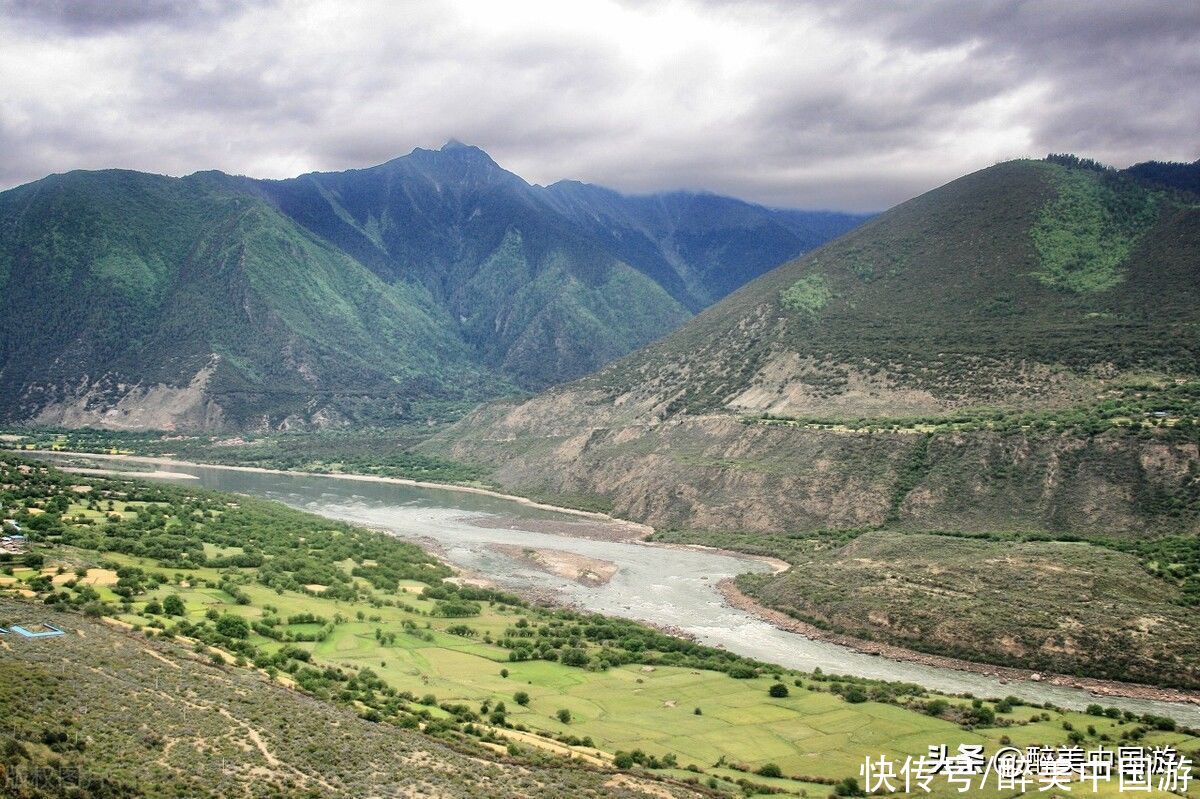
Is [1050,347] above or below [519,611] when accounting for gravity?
above

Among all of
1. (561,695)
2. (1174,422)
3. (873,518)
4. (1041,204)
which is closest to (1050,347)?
(1174,422)

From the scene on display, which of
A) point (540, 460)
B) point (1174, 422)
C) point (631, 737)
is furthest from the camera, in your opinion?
point (540, 460)

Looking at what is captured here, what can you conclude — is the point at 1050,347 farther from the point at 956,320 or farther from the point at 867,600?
the point at 867,600

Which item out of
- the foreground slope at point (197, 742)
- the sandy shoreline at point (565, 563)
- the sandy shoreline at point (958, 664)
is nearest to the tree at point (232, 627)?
the foreground slope at point (197, 742)

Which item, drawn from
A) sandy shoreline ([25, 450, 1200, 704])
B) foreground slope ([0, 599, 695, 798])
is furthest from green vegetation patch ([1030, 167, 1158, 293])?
foreground slope ([0, 599, 695, 798])

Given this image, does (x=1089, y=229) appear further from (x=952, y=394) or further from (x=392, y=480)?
(x=392, y=480)

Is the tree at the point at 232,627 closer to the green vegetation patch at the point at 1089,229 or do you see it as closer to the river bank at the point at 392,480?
the river bank at the point at 392,480
